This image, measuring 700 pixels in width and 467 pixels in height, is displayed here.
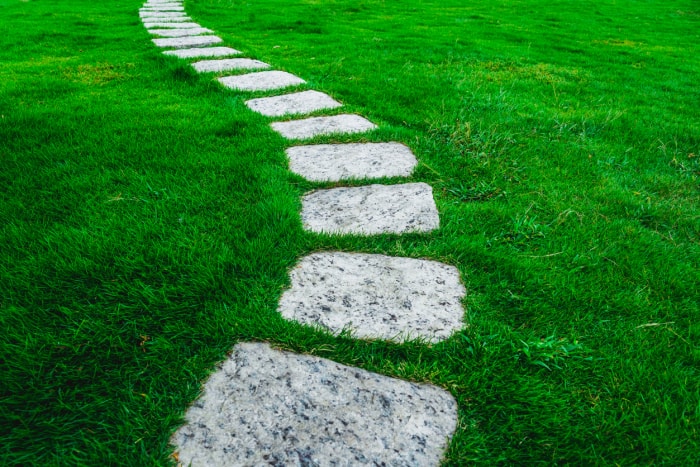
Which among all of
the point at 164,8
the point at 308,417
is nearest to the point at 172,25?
the point at 164,8

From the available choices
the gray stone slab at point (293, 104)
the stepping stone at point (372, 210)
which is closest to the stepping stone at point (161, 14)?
the gray stone slab at point (293, 104)

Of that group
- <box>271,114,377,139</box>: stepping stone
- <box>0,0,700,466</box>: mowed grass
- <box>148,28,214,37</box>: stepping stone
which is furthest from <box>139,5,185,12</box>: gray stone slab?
<box>271,114,377,139</box>: stepping stone

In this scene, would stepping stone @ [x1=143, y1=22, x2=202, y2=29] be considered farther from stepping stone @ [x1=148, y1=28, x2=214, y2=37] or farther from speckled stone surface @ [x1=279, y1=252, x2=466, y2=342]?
speckled stone surface @ [x1=279, y1=252, x2=466, y2=342]

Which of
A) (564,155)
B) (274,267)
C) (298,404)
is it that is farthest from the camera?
(564,155)

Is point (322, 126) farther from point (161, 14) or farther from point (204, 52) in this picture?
point (161, 14)

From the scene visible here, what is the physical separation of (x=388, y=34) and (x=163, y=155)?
5.66 m

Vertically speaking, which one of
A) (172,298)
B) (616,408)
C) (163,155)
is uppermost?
(163,155)

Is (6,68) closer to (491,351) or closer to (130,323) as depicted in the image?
(130,323)

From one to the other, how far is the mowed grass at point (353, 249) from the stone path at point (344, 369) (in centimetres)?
6

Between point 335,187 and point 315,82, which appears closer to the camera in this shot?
point 335,187

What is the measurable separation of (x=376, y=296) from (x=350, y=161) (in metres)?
1.25

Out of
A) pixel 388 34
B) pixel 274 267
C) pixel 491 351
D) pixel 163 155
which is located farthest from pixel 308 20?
pixel 491 351

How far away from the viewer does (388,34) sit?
689 centimetres

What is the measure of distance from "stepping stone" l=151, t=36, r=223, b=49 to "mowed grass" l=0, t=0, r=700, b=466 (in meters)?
1.40
